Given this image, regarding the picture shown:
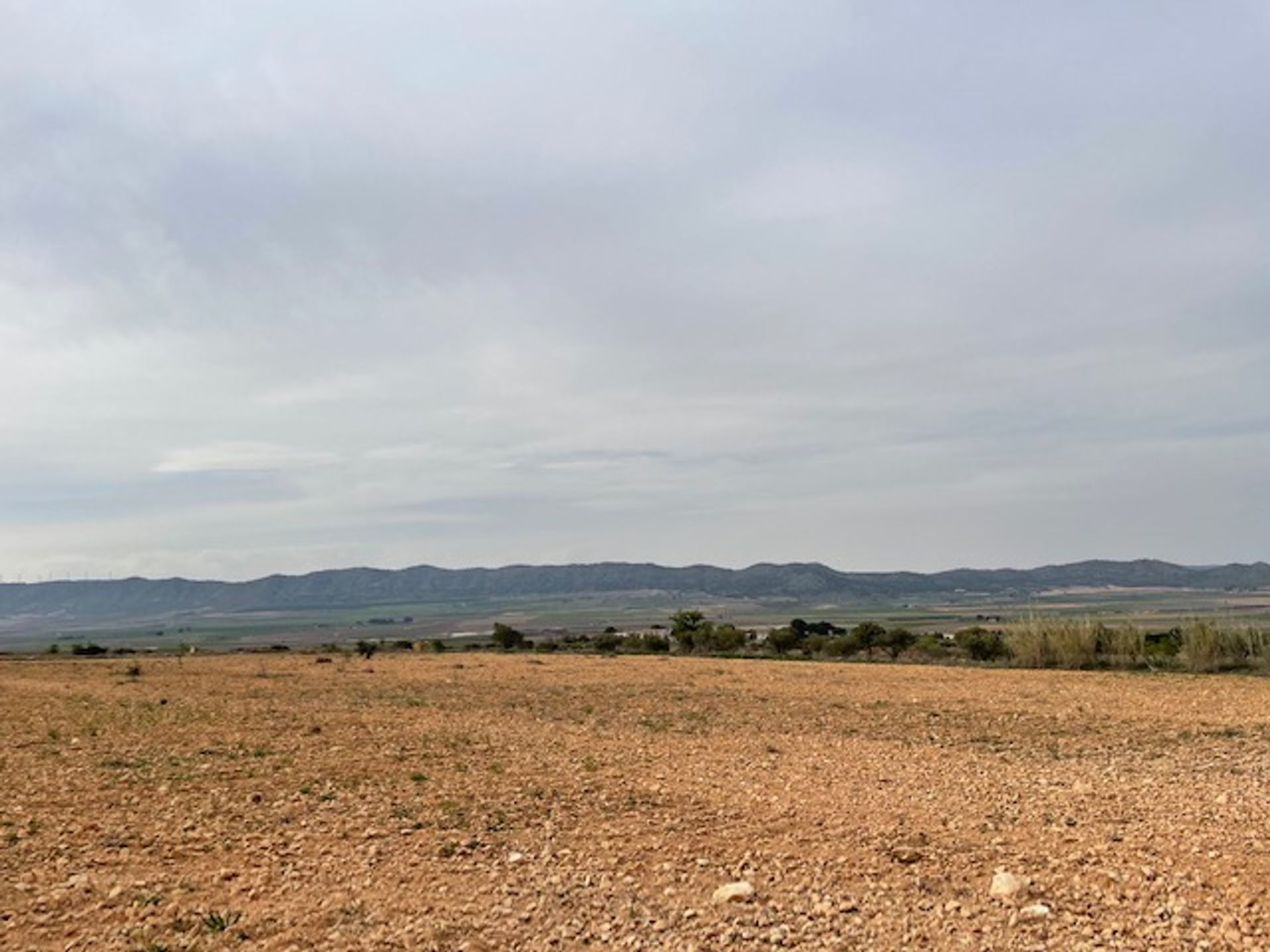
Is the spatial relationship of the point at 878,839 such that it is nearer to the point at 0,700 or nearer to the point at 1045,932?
the point at 1045,932

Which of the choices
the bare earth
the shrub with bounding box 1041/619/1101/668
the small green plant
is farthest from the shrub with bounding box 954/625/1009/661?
the small green plant

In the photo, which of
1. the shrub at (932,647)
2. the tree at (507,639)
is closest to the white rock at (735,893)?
the shrub at (932,647)

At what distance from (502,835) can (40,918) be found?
4271 mm

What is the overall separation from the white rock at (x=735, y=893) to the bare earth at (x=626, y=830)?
0.07 meters

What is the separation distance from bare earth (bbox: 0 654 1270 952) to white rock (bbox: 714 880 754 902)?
72 mm

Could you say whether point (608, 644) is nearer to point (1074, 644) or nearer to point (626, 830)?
point (1074, 644)

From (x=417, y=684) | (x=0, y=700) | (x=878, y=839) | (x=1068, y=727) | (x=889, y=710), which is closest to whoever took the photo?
(x=878, y=839)

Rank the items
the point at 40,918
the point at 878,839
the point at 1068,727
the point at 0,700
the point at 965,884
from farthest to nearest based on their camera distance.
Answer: the point at 0,700
the point at 1068,727
the point at 878,839
the point at 965,884
the point at 40,918

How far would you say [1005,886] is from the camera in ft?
26.1

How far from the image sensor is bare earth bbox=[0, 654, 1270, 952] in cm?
736

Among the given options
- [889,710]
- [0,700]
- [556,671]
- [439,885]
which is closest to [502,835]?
[439,885]

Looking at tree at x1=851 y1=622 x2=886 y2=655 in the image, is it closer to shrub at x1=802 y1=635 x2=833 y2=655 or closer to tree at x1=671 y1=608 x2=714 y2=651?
shrub at x1=802 y1=635 x2=833 y2=655

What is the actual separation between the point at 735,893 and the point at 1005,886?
7.44 feet

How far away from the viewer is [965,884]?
27.0 feet
